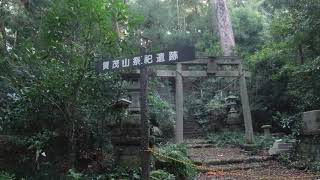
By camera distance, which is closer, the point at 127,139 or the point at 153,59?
the point at 153,59

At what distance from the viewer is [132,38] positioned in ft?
25.1

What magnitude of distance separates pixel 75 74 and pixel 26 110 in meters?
1.43

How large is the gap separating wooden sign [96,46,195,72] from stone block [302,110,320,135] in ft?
18.4

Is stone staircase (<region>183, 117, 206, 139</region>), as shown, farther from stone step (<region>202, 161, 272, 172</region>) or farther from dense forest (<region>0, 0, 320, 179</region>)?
dense forest (<region>0, 0, 320, 179</region>)

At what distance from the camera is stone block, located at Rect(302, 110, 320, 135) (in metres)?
9.21

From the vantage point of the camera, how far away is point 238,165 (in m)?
10.4

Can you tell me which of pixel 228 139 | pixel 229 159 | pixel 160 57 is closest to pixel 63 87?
pixel 160 57

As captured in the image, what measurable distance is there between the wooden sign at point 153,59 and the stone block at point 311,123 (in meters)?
5.60

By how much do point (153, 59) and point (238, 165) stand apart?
6.24 metres

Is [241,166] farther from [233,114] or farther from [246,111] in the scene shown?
[233,114]

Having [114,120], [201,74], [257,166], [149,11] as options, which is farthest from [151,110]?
[149,11]

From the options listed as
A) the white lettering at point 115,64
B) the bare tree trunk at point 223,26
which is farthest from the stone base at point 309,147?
the bare tree trunk at point 223,26

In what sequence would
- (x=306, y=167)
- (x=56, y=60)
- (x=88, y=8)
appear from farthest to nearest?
(x=306, y=167) < (x=56, y=60) < (x=88, y=8)

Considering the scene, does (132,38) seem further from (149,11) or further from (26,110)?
(149,11)
